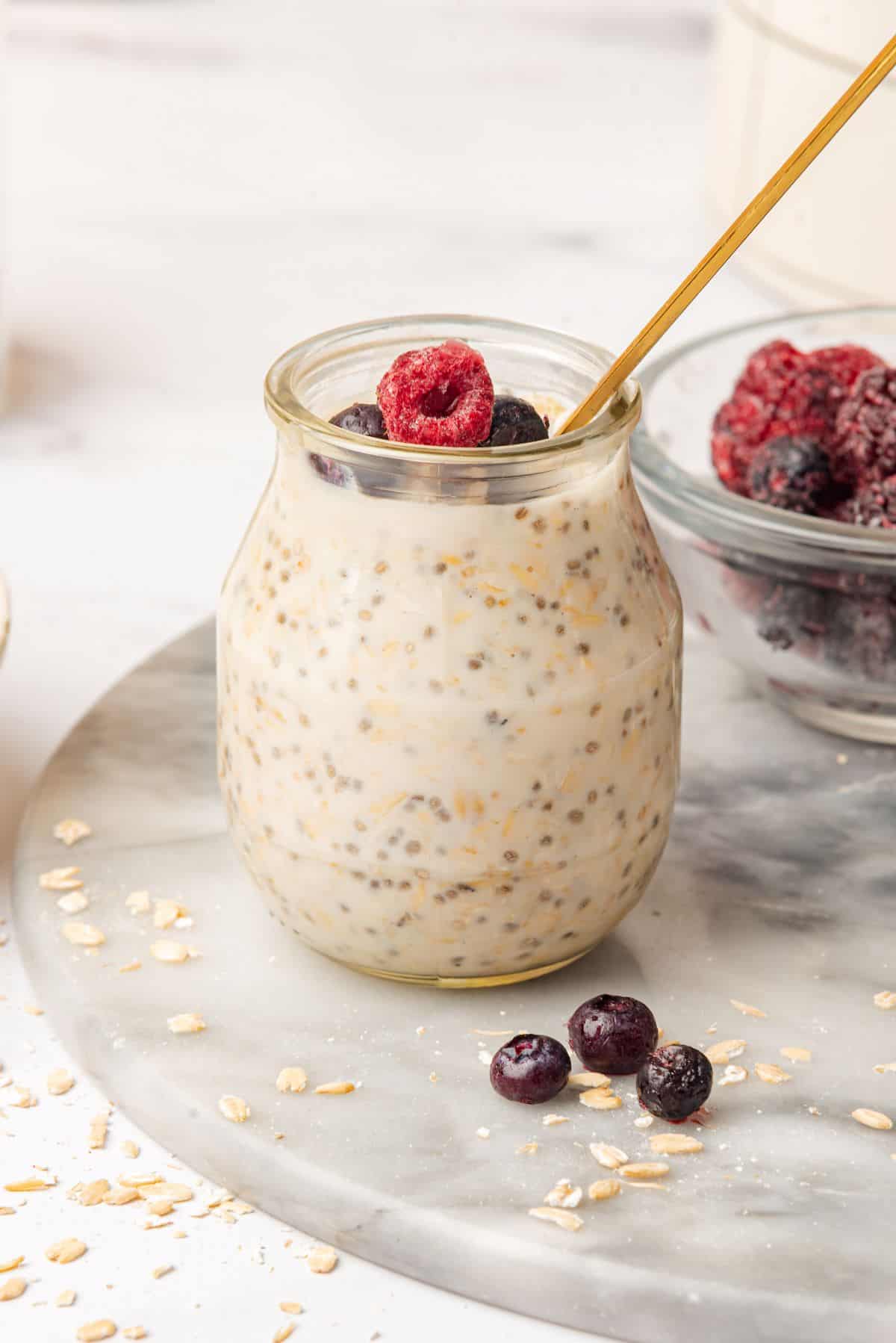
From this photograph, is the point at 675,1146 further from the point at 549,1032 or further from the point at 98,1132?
the point at 98,1132

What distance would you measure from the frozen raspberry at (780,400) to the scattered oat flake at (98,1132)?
676 millimetres

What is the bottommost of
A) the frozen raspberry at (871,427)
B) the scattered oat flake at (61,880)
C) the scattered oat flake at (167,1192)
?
the scattered oat flake at (167,1192)

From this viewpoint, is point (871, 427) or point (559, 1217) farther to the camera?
point (871, 427)

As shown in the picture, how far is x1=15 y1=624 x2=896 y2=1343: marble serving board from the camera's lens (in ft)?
2.79

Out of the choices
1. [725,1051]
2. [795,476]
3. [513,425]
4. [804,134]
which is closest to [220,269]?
[804,134]

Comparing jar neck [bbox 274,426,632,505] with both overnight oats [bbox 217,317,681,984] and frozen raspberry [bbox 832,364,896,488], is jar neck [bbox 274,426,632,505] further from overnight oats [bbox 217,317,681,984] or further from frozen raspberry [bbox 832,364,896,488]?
frozen raspberry [bbox 832,364,896,488]

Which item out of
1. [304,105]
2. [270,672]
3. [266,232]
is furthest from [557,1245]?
[304,105]

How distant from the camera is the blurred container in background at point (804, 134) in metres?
1.92

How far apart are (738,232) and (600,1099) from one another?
0.46 m

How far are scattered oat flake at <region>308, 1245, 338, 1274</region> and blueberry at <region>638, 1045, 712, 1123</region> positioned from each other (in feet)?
0.59

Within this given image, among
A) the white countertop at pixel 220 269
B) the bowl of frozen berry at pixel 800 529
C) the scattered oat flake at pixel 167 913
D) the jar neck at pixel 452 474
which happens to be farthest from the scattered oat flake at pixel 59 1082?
the bowl of frozen berry at pixel 800 529

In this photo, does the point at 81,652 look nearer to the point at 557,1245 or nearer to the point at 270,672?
the point at 270,672

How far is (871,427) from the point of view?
4.06ft

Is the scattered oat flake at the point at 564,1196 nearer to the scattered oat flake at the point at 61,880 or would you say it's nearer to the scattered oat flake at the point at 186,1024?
the scattered oat flake at the point at 186,1024
